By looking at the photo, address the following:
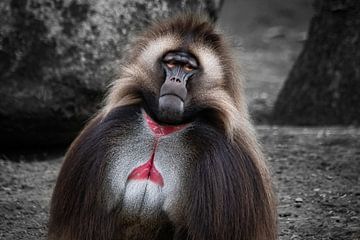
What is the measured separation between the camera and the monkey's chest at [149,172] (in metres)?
3.95

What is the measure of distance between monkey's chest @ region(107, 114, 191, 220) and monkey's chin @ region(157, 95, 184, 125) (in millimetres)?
139

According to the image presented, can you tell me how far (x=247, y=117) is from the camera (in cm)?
430

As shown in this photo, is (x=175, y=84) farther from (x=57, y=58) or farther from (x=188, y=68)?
(x=57, y=58)

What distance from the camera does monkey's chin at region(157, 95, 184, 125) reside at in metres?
3.85

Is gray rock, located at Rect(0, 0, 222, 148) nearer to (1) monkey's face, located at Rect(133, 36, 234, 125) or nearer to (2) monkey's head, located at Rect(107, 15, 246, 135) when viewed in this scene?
(2) monkey's head, located at Rect(107, 15, 246, 135)

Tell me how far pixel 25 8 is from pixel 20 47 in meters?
0.29

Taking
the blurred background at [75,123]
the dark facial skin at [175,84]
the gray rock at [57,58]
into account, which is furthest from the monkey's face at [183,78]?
the gray rock at [57,58]

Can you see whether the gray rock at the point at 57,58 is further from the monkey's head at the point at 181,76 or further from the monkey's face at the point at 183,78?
the monkey's face at the point at 183,78

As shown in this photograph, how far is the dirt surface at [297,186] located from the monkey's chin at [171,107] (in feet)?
4.58

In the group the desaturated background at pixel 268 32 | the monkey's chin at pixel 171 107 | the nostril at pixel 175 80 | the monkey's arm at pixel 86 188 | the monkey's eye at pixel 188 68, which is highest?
the desaturated background at pixel 268 32

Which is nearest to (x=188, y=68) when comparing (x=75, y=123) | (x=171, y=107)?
(x=171, y=107)

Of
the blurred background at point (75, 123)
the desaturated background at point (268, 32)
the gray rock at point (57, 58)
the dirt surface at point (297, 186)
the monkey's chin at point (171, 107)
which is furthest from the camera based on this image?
the desaturated background at point (268, 32)

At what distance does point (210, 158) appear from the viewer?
393 centimetres

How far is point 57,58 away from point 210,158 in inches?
96.3
